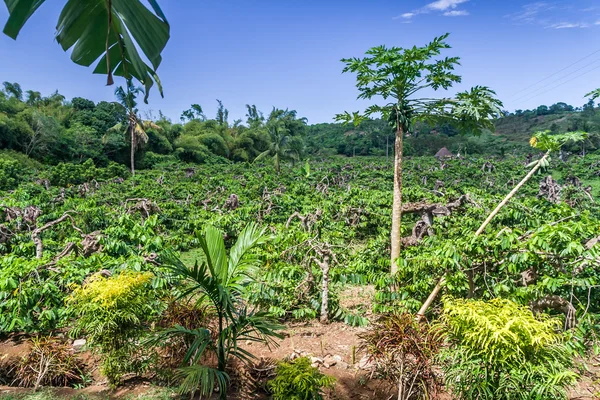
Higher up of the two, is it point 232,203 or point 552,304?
point 232,203

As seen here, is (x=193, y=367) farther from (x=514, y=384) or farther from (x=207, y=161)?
(x=207, y=161)

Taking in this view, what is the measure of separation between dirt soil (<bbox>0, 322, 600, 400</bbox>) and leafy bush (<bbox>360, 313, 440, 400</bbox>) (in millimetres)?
324

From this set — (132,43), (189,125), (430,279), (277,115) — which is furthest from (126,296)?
(189,125)

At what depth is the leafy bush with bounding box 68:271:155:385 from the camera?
12.9 ft

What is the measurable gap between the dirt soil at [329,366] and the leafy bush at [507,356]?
0.76m

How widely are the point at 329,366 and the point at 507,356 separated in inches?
108

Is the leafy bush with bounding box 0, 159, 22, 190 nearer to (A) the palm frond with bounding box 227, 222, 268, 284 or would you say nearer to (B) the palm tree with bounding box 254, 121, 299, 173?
(B) the palm tree with bounding box 254, 121, 299, 173

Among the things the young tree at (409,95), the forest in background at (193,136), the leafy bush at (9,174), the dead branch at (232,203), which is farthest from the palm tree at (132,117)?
the young tree at (409,95)

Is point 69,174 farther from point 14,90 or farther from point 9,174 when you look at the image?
point 14,90

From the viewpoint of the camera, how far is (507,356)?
2.72 m

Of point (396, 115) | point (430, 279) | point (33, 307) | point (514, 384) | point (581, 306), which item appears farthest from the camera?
point (396, 115)

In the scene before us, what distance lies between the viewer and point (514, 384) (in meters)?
2.79

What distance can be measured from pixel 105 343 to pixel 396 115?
19.9ft

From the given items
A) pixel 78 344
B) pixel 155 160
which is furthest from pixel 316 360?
pixel 155 160
